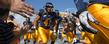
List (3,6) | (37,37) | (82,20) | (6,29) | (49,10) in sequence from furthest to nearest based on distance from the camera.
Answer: (37,37), (49,10), (82,20), (6,29), (3,6)

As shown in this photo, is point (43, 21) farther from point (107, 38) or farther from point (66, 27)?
point (107, 38)

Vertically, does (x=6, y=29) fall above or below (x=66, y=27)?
above

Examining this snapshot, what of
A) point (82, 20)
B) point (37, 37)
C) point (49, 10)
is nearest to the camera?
point (82, 20)

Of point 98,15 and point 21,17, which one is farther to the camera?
point 98,15

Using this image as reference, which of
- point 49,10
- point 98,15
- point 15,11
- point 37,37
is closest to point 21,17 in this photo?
point 15,11

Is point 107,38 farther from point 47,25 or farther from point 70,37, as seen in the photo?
point 70,37

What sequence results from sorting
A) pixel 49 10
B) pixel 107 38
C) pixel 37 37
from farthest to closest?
pixel 37 37 → pixel 49 10 → pixel 107 38

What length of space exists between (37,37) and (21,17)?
1083 centimetres

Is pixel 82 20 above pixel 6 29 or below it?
below

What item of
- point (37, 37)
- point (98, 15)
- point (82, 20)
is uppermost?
point (98, 15)

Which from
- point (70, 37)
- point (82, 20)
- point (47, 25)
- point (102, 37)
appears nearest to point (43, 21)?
point (47, 25)

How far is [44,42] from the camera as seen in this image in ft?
43.7

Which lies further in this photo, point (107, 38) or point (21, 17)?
point (107, 38)

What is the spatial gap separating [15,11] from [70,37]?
15321 mm
